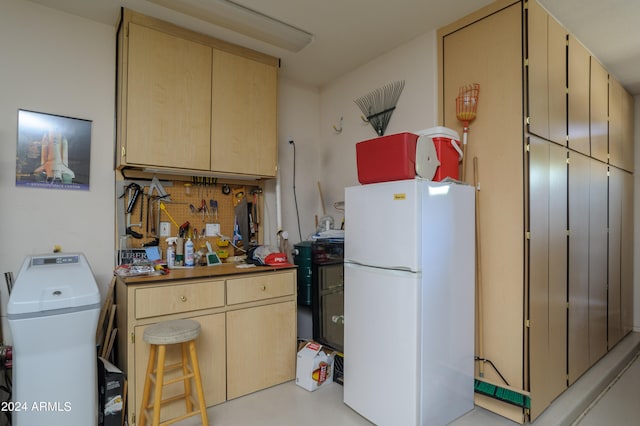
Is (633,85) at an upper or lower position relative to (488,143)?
upper

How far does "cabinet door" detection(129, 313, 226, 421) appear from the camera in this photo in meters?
2.26

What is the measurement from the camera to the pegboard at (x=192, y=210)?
2.74m

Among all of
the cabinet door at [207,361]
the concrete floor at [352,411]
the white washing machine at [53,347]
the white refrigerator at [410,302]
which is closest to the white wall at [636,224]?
the concrete floor at [352,411]

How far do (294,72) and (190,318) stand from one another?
8.81 feet

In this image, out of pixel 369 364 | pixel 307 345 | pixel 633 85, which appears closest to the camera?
pixel 369 364

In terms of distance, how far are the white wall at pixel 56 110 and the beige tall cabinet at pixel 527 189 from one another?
2785 millimetres

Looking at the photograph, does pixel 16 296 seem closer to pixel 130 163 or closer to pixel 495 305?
pixel 130 163

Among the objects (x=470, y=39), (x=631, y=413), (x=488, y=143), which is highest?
(x=470, y=39)

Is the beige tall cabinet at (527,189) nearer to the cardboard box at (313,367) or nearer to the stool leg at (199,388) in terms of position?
the cardboard box at (313,367)

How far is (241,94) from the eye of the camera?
2969mm

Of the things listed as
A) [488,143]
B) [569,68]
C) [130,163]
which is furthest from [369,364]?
[569,68]

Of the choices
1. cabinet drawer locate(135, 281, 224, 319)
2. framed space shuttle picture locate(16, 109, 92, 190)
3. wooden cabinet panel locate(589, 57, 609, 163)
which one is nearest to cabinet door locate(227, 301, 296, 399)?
cabinet drawer locate(135, 281, 224, 319)

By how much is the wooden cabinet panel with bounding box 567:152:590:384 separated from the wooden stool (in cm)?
288

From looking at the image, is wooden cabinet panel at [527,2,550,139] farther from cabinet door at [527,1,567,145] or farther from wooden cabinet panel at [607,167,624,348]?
wooden cabinet panel at [607,167,624,348]
